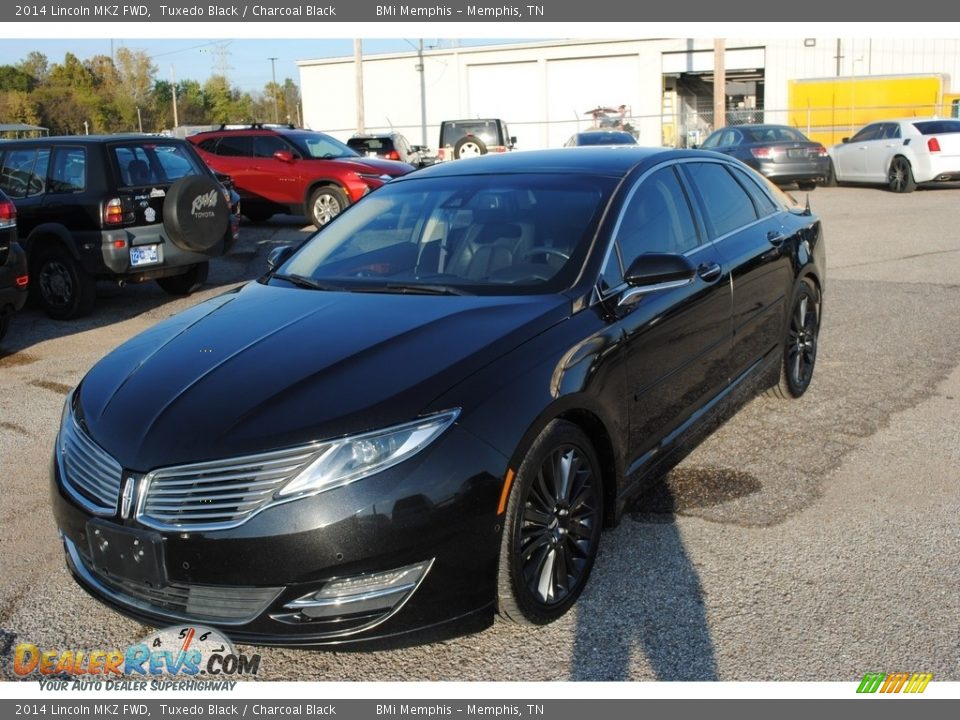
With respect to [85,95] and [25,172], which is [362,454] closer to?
[25,172]

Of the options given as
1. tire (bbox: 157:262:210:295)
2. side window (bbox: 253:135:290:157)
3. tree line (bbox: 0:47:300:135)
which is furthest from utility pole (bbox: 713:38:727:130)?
tree line (bbox: 0:47:300:135)

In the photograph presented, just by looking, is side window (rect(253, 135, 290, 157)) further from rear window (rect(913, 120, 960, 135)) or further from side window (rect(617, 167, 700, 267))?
rear window (rect(913, 120, 960, 135))

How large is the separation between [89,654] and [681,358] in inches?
106

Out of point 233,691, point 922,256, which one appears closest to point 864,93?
point 922,256

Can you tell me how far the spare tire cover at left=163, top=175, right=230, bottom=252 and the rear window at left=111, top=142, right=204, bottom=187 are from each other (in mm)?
387

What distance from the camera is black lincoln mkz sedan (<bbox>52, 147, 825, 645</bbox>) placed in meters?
2.92

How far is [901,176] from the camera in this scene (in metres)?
20.9

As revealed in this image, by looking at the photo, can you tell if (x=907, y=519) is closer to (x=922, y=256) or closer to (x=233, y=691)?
(x=233, y=691)

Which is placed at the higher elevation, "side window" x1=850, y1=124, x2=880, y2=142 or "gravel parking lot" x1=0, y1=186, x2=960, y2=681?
"side window" x1=850, y1=124, x2=880, y2=142

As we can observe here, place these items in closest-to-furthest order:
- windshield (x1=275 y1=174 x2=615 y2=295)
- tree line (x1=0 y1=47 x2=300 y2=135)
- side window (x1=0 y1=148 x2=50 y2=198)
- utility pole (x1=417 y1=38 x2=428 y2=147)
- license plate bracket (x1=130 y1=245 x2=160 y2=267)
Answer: windshield (x1=275 y1=174 x2=615 y2=295) → license plate bracket (x1=130 y1=245 x2=160 y2=267) → side window (x1=0 y1=148 x2=50 y2=198) → utility pole (x1=417 y1=38 x2=428 y2=147) → tree line (x1=0 y1=47 x2=300 y2=135)

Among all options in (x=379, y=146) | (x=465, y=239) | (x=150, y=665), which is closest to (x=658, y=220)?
(x=465, y=239)

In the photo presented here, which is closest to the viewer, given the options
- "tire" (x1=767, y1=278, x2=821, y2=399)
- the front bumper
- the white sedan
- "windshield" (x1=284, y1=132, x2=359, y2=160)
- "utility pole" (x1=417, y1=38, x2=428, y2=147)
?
the front bumper

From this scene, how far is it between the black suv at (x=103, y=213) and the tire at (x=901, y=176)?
1604 centimetres

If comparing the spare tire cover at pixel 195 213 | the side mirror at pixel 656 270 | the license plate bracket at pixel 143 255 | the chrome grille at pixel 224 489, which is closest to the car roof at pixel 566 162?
the side mirror at pixel 656 270
